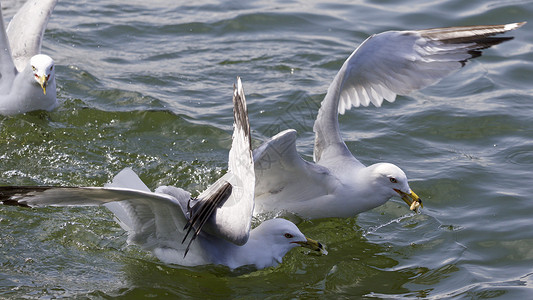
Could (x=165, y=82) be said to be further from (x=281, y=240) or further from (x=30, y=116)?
(x=281, y=240)

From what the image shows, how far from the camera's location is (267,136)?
840cm

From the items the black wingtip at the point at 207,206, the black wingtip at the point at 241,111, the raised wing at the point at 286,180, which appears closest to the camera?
the black wingtip at the point at 207,206

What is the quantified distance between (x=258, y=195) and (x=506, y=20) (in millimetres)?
6037

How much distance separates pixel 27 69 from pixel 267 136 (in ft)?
8.86

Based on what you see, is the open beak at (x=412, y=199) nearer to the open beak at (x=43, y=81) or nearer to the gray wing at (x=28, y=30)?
the open beak at (x=43, y=81)

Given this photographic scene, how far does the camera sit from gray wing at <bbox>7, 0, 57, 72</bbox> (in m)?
8.89

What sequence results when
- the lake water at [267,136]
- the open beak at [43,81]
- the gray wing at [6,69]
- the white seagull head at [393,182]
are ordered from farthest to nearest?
the gray wing at [6,69] < the open beak at [43,81] < the white seagull head at [393,182] < the lake water at [267,136]

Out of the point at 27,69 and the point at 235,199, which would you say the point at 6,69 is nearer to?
the point at 27,69

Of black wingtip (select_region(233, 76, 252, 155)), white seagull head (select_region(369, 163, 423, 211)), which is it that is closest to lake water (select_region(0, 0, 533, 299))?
white seagull head (select_region(369, 163, 423, 211))

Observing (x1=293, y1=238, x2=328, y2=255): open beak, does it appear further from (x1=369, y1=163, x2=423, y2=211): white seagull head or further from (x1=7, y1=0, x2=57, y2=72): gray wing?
(x1=7, y1=0, x2=57, y2=72): gray wing

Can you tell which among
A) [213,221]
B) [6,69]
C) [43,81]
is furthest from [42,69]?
[213,221]

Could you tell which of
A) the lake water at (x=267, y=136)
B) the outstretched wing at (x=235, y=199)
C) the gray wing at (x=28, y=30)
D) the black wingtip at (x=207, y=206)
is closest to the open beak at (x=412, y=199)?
the lake water at (x=267, y=136)

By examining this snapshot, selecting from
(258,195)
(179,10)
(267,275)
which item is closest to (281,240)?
(267,275)

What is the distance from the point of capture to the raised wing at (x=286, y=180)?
605cm
